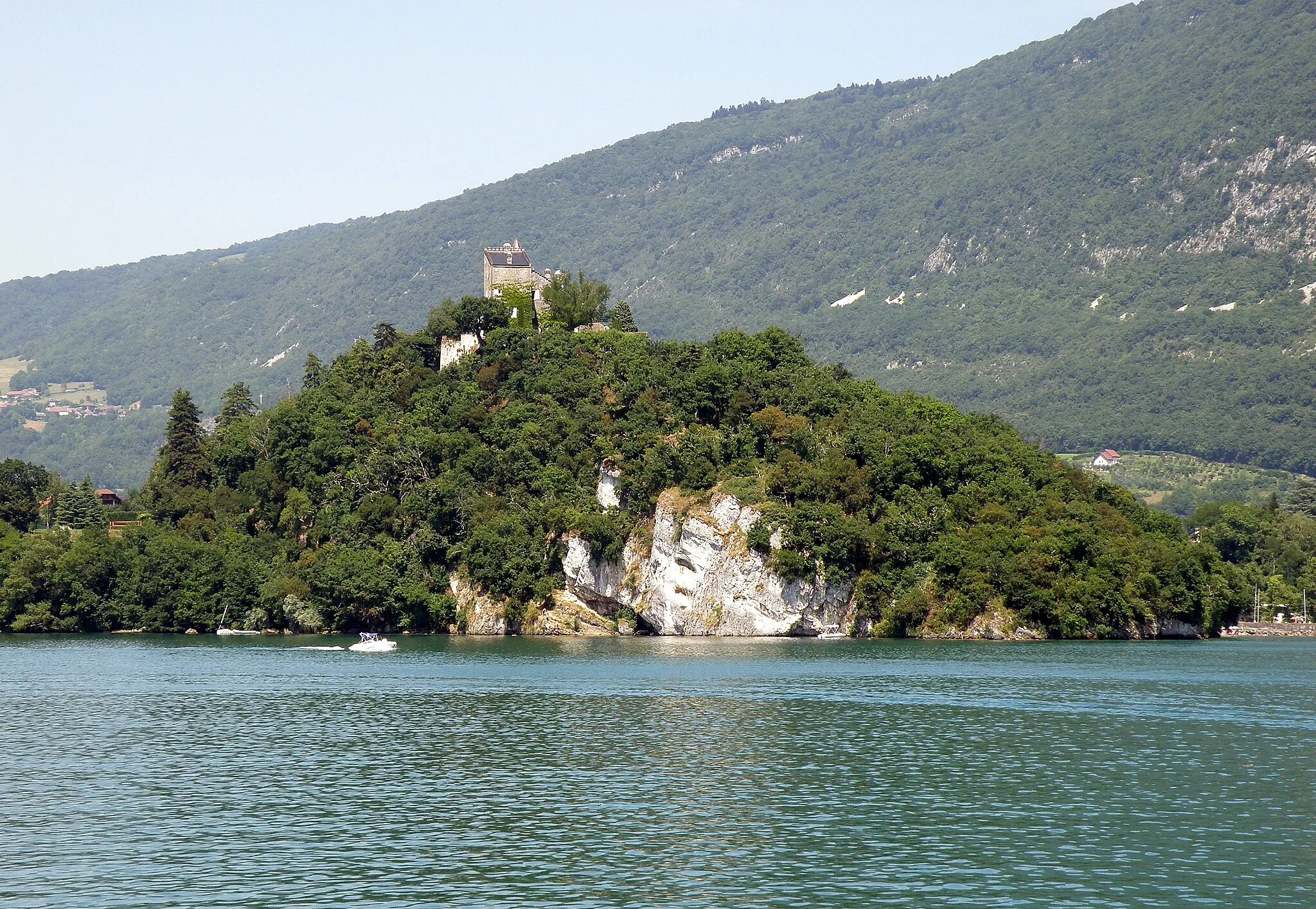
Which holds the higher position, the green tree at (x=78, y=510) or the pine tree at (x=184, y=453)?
the pine tree at (x=184, y=453)

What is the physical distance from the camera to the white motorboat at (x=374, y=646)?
101 meters

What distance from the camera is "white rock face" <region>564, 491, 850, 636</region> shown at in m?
111

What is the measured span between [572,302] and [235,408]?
37.6 m

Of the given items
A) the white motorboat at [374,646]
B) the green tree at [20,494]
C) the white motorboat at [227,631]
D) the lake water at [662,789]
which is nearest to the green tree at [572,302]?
the white motorboat at [227,631]

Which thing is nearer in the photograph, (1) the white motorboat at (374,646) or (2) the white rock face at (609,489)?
(1) the white motorboat at (374,646)

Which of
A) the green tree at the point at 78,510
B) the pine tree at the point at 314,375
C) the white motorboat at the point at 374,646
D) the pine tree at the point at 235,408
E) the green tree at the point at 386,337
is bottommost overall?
the white motorboat at the point at 374,646

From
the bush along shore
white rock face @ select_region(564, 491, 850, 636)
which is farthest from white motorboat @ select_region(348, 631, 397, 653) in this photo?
white rock face @ select_region(564, 491, 850, 636)

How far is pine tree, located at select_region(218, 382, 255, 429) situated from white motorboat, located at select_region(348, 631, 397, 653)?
49851mm

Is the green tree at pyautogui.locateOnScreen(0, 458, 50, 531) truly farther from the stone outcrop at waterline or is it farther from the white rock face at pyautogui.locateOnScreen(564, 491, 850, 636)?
the white rock face at pyautogui.locateOnScreen(564, 491, 850, 636)

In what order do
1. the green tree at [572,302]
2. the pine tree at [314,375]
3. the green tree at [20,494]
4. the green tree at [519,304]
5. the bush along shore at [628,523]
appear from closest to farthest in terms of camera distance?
the bush along shore at [628,523] → the green tree at [20,494] → the green tree at [519,304] → the green tree at [572,302] → the pine tree at [314,375]

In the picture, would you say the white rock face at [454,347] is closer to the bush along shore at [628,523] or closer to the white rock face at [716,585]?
the bush along shore at [628,523]

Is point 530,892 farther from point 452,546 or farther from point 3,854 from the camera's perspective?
point 452,546

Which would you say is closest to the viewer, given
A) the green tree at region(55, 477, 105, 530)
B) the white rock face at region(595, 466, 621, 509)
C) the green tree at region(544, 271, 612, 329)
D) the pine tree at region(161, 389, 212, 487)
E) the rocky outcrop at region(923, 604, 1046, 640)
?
the rocky outcrop at region(923, 604, 1046, 640)

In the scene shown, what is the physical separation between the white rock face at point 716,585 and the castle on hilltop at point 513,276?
4655 centimetres
